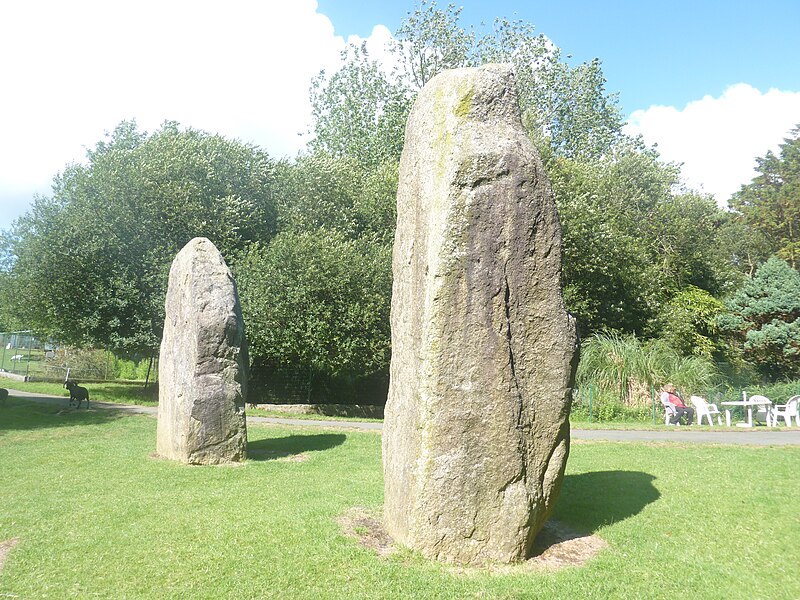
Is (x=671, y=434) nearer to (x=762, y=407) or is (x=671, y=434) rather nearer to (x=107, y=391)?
(x=762, y=407)

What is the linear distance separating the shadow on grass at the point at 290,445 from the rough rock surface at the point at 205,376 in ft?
3.29

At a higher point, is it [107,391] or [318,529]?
[107,391]

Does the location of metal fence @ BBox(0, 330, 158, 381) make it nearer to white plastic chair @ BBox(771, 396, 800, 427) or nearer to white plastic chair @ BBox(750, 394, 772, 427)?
white plastic chair @ BBox(750, 394, 772, 427)

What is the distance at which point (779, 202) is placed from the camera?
34156mm

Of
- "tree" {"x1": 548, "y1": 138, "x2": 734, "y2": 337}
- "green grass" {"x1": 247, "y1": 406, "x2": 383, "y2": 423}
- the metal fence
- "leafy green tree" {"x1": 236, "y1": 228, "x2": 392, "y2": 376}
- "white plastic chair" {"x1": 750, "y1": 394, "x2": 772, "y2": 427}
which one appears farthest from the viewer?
the metal fence

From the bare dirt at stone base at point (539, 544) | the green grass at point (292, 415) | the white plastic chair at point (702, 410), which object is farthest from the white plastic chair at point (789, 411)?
the bare dirt at stone base at point (539, 544)

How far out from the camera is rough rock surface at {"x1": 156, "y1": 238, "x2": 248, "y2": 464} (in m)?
10.7

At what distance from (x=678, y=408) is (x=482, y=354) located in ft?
47.2

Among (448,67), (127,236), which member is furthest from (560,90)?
(127,236)

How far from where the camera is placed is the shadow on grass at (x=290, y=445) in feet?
39.4

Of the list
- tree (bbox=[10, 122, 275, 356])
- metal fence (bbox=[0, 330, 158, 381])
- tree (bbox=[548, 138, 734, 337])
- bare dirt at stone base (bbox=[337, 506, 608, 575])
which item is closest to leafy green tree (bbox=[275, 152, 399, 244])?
tree (bbox=[10, 122, 275, 356])

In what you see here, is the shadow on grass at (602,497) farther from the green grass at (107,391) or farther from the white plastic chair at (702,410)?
the green grass at (107,391)

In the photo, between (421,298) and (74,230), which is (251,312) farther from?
(421,298)

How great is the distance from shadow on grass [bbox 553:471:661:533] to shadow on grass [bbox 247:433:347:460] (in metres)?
5.35
